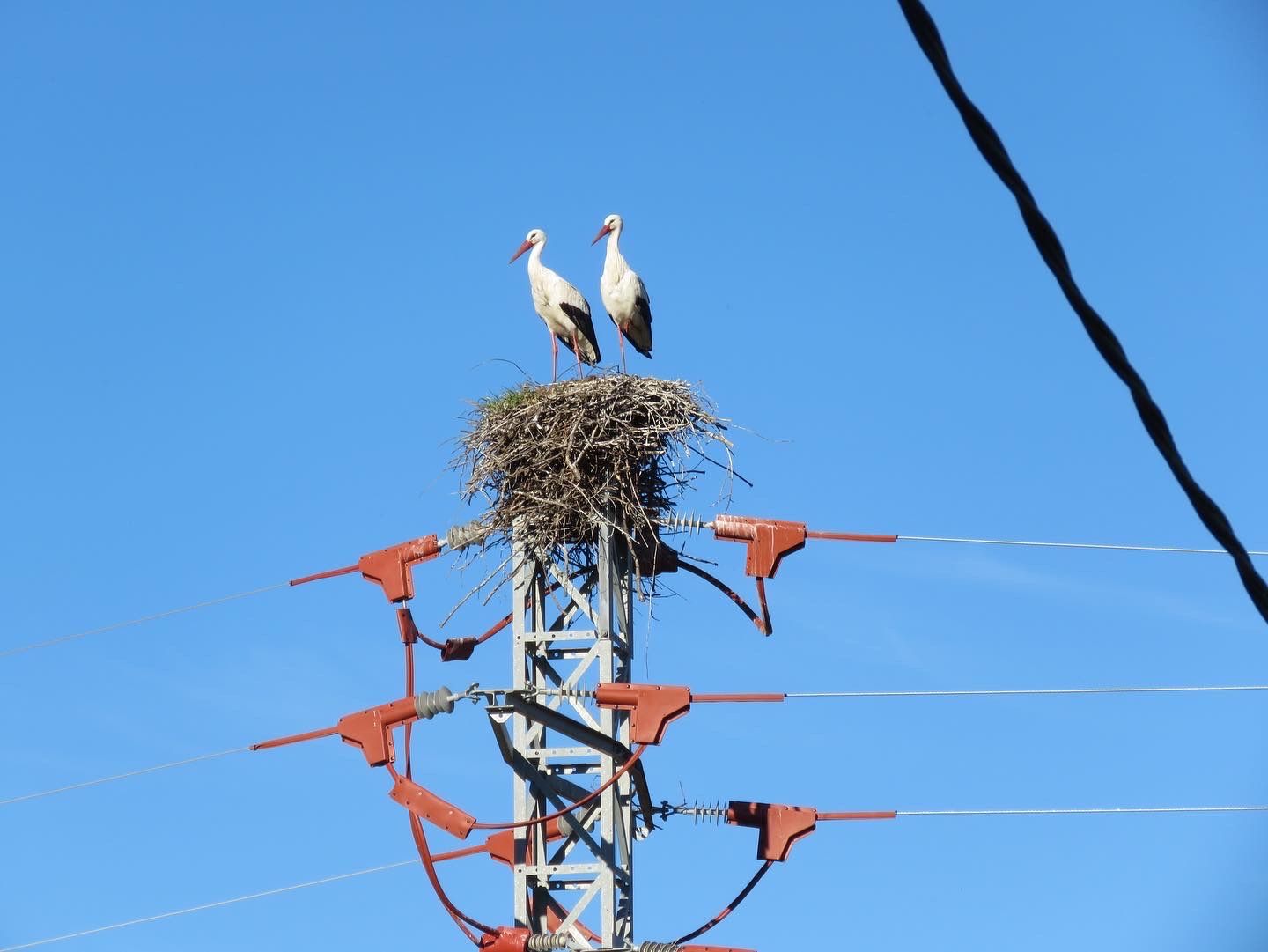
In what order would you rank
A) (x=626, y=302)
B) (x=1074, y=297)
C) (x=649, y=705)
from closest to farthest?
(x=1074, y=297) → (x=649, y=705) → (x=626, y=302)

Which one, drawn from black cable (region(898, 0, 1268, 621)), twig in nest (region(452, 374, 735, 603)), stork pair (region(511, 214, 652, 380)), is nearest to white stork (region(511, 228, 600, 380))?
stork pair (region(511, 214, 652, 380))

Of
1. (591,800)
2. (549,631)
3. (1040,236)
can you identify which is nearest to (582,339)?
(549,631)

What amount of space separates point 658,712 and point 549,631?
3.27 ft

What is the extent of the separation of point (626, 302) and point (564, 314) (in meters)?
0.50

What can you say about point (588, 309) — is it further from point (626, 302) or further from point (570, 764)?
point (570, 764)

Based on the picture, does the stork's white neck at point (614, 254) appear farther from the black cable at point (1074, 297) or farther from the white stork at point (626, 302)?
the black cable at point (1074, 297)

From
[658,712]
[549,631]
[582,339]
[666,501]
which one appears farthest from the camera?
[582,339]

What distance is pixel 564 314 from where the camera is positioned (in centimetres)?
1448

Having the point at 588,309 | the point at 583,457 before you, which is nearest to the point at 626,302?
the point at 588,309

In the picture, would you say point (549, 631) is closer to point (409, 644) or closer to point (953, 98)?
point (409, 644)

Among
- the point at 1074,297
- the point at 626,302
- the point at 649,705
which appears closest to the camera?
the point at 1074,297

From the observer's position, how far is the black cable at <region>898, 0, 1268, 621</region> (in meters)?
3.30

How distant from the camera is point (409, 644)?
10.5 meters

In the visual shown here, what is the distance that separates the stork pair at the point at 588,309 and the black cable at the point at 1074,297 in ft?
35.7
